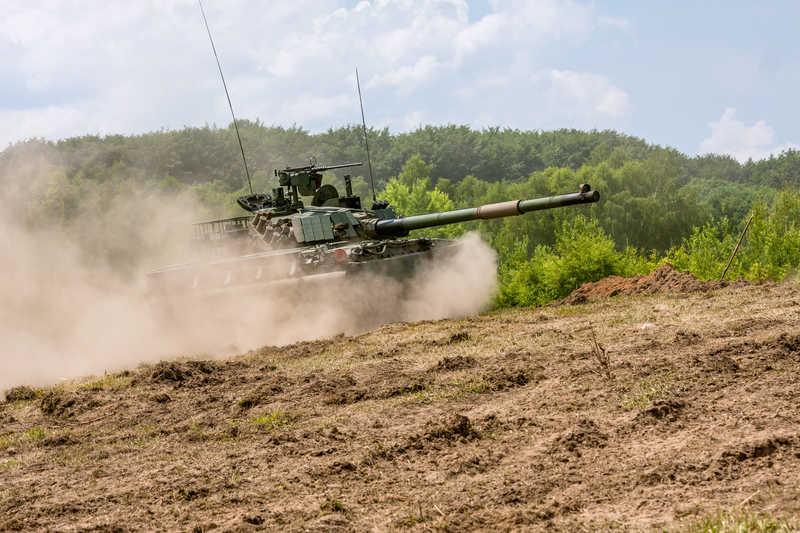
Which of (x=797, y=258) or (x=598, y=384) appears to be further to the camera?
(x=797, y=258)

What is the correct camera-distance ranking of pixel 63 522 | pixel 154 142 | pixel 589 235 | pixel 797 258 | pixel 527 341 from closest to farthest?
1. pixel 63 522
2. pixel 527 341
3. pixel 797 258
4. pixel 589 235
5. pixel 154 142

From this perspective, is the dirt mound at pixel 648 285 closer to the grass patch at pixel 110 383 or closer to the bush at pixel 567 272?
the bush at pixel 567 272

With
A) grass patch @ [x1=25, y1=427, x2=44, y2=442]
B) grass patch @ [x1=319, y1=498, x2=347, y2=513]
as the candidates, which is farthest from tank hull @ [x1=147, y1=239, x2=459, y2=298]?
grass patch @ [x1=319, y1=498, x2=347, y2=513]

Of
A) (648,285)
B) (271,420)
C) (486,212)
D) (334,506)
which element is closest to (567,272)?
(648,285)

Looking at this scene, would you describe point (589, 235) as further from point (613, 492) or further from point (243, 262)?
point (613, 492)

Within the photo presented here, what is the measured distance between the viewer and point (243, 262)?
18.2 meters

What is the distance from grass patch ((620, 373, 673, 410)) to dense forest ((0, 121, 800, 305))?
1490 centimetres

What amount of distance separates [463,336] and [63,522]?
8.33m

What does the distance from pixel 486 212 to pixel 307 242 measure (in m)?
3.89

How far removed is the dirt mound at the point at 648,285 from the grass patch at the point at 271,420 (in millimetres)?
10287

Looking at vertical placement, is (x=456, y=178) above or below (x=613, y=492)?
below

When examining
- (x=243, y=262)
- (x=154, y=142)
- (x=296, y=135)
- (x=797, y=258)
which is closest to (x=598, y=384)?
(x=243, y=262)

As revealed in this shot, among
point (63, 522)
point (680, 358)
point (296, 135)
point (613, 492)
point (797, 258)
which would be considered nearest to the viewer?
point (613, 492)

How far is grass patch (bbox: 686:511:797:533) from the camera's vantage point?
521cm
